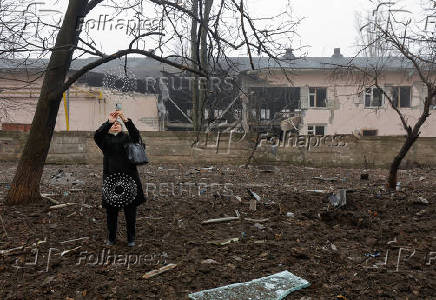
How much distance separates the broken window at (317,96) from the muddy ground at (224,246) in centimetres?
1916

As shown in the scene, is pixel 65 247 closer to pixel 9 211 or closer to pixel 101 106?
pixel 9 211

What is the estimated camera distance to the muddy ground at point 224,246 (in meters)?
3.82

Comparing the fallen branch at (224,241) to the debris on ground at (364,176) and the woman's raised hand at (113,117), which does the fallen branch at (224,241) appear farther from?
the debris on ground at (364,176)

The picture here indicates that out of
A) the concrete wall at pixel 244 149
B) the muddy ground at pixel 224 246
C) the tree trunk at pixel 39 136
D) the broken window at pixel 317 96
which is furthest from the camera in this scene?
the broken window at pixel 317 96

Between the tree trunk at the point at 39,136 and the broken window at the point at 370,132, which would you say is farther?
the broken window at the point at 370,132

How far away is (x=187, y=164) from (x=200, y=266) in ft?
35.5

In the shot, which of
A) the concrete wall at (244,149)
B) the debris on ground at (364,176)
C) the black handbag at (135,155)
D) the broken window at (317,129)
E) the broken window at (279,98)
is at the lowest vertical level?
the debris on ground at (364,176)

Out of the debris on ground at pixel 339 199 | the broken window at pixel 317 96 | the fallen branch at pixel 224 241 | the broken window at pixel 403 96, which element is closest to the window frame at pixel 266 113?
the broken window at pixel 317 96

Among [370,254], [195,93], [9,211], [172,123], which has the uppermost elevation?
[195,93]

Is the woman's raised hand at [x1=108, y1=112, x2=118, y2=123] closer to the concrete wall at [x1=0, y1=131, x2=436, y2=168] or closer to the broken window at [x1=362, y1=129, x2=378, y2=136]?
the concrete wall at [x1=0, y1=131, x2=436, y2=168]

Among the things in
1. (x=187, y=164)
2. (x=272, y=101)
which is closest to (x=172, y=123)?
(x=272, y=101)

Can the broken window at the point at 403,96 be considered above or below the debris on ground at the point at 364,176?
above

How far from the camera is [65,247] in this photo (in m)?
4.78

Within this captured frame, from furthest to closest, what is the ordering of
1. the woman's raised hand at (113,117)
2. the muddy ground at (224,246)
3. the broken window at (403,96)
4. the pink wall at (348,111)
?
the broken window at (403,96) < the pink wall at (348,111) < the woman's raised hand at (113,117) < the muddy ground at (224,246)
